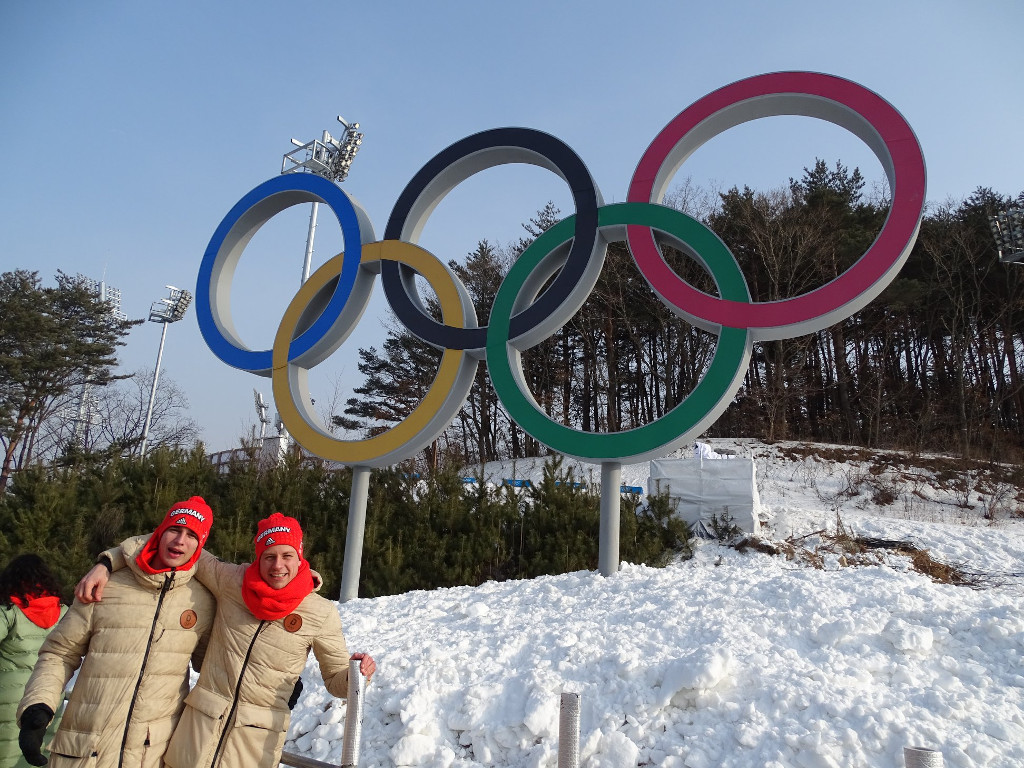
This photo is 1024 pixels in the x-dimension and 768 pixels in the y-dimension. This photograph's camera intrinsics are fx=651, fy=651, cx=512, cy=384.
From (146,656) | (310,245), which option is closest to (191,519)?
(146,656)

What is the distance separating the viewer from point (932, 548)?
878 centimetres

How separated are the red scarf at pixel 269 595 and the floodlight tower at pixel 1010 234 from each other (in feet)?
73.2

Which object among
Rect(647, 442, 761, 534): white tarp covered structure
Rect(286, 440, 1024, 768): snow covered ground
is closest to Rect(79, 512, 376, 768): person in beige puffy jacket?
Rect(286, 440, 1024, 768): snow covered ground

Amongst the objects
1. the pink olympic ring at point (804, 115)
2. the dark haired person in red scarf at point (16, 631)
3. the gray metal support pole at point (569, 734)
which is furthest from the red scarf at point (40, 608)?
the pink olympic ring at point (804, 115)

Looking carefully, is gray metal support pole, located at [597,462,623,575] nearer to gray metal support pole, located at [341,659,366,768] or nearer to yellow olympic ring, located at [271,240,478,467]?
yellow olympic ring, located at [271,240,478,467]

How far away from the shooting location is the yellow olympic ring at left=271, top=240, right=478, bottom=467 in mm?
8164

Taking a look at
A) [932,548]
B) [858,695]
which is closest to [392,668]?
[858,695]

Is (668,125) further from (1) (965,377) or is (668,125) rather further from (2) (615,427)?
(1) (965,377)

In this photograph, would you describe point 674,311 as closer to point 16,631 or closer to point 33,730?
point 16,631

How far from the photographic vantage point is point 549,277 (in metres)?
8.47

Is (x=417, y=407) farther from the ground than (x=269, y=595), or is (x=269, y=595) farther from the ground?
(x=417, y=407)

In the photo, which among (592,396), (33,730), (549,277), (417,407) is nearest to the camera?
(33,730)

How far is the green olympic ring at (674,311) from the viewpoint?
274 inches

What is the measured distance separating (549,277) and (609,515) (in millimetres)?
3123
